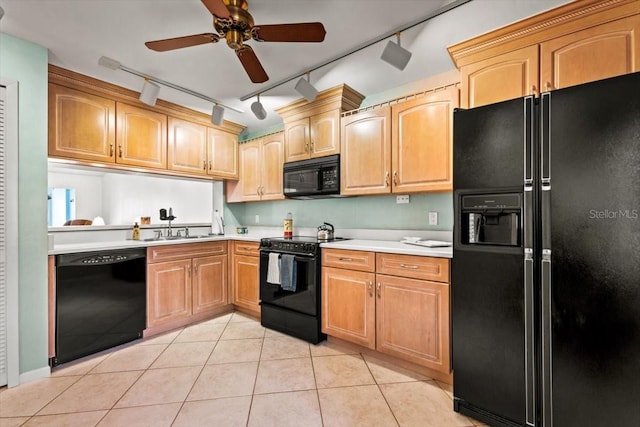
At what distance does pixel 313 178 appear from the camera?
308cm

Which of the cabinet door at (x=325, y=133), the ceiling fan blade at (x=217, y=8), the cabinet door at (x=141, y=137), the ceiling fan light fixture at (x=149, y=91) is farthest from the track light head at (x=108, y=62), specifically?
the cabinet door at (x=325, y=133)

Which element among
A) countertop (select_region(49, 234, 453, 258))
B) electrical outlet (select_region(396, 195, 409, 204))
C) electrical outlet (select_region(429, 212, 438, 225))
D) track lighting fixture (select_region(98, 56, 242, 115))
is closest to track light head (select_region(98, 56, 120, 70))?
track lighting fixture (select_region(98, 56, 242, 115))

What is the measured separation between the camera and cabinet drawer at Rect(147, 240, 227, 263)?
2.94 meters

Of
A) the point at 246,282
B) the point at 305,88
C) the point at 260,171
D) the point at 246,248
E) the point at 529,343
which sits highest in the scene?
the point at 305,88

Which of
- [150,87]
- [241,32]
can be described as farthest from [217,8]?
[150,87]

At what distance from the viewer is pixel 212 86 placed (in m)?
2.81

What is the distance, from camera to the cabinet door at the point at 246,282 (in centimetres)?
334

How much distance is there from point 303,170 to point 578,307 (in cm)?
243

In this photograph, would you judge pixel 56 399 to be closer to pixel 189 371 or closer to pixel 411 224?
pixel 189 371

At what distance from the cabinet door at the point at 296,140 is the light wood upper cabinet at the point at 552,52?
1586 millimetres

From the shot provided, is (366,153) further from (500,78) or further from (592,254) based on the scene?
(592,254)

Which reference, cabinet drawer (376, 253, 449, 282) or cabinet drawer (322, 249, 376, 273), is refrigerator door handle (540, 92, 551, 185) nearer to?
cabinet drawer (376, 253, 449, 282)

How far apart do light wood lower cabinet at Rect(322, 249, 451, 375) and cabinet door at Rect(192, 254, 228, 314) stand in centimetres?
145

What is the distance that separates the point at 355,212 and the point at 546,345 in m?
2.01
